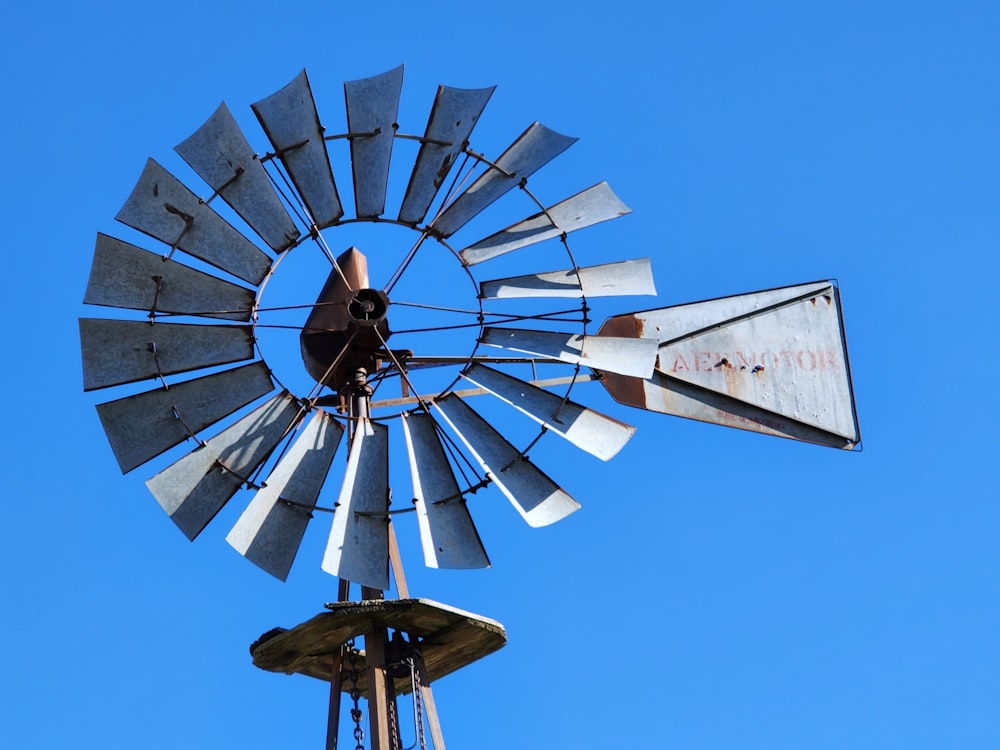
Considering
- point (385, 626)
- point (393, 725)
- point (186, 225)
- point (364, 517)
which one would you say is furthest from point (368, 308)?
point (393, 725)

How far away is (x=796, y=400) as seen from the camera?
1122 cm

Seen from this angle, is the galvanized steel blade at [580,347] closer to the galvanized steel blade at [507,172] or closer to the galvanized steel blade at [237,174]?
the galvanized steel blade at [507,172]

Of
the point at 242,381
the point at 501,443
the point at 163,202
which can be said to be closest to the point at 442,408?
the point at 501,443

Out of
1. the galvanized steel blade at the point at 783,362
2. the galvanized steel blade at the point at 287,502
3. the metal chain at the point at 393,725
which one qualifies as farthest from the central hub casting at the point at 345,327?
the galvanized steel blade at the point at 783,362

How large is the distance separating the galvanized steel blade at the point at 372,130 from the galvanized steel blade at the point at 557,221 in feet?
2.31

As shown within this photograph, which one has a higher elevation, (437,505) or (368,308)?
(368,308)

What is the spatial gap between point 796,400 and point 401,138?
127 inches

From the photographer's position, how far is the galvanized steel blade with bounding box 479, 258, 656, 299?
10.3m

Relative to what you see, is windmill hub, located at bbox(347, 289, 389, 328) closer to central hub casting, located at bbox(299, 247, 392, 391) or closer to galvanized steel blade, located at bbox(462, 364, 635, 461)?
central hub casting, located at bbox(299, 247, 392, 391)

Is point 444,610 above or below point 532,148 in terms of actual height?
below

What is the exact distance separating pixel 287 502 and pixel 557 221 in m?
2.43

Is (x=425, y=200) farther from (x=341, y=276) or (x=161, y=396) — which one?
(x=161, y=396)

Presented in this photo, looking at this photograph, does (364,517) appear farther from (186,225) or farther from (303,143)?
(303,143)

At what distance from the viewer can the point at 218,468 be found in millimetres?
9609
